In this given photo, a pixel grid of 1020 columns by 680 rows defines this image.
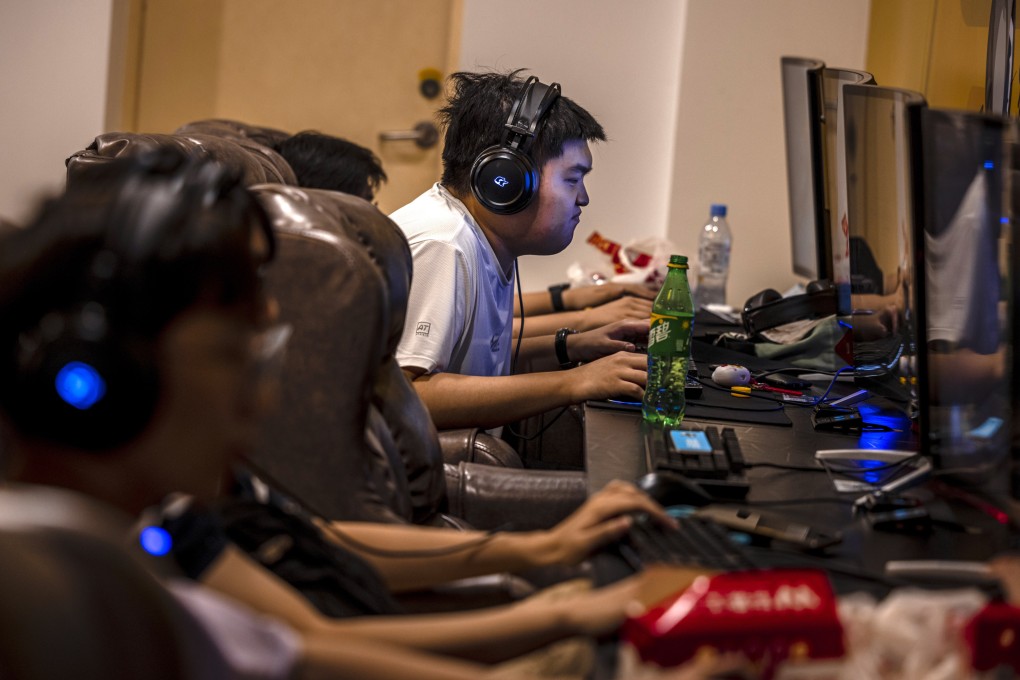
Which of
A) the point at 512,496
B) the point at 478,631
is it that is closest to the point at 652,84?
the point at 512,496

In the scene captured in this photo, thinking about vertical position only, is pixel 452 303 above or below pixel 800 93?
below

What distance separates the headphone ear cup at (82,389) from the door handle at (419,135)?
326cm

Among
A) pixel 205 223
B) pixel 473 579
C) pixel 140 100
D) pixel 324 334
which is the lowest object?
pixel 473 579

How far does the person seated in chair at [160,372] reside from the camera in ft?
2.35

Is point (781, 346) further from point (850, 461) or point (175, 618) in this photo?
point (175, 618)

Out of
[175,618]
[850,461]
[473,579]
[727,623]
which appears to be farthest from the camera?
[850,461]

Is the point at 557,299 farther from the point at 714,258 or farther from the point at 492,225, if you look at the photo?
the point at 492,225

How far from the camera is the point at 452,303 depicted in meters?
1.88

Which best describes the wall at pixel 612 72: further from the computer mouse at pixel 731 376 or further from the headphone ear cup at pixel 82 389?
the headphone ear cup at pixel 82 389

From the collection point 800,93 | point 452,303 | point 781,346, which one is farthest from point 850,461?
point 800,93

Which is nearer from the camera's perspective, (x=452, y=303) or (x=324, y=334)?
(x=324, y=334)

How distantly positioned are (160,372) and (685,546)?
52 cm

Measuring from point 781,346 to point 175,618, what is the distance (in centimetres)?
187

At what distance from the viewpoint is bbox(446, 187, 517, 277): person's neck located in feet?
6.88
